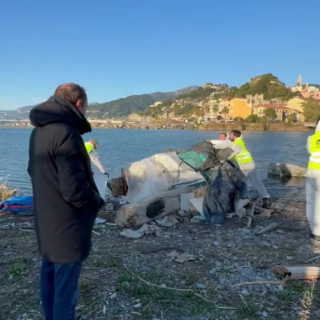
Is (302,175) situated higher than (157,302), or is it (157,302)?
(157,302)

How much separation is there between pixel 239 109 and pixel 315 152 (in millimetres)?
124017

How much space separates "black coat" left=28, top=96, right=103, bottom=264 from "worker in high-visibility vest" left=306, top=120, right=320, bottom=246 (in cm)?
445

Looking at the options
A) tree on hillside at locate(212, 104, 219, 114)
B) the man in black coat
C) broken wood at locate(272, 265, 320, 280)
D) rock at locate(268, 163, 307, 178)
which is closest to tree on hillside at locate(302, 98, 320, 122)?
tree on hillside at locate(212, 104, 219, 114)

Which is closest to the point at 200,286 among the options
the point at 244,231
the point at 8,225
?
the point at 244,231

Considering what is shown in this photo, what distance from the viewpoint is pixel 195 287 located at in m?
3.78

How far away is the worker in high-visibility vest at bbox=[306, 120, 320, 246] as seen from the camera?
5.67 meters

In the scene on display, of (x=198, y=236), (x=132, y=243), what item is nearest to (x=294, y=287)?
(x=198, y=236)

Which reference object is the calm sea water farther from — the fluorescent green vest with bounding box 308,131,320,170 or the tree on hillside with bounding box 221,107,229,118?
the tree on hillside with bounding box 221,107,229,118

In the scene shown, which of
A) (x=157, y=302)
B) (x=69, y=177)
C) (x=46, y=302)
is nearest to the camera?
(x=69, y=177)

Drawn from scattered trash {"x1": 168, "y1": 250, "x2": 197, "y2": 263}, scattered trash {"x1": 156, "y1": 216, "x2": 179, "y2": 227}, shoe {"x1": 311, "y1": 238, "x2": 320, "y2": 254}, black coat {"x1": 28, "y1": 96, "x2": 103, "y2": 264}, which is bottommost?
shoe {"x1": 311, "y1": 238, "x2": 320, "y2": 254}

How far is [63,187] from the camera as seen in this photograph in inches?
87.0

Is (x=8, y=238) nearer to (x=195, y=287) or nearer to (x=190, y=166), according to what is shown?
(x=195, y=287)

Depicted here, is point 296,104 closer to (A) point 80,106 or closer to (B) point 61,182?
(A) point 80,106

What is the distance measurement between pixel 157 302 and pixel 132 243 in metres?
1.87
